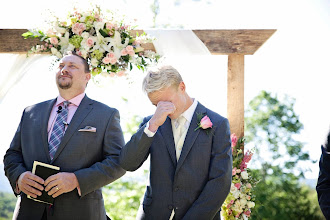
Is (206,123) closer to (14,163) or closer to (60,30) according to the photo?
(14,163)

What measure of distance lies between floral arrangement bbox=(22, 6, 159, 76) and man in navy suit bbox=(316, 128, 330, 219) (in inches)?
94.2

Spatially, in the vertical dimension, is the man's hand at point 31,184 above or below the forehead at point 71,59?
below

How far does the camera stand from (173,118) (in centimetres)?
331

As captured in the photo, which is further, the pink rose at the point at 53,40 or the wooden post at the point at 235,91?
the wooden post at the point at 235,91

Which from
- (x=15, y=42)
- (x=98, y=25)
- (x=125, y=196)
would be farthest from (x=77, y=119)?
(x=125, y=196)

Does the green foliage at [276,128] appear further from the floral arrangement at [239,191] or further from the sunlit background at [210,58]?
the floral arrangement at [239,191]

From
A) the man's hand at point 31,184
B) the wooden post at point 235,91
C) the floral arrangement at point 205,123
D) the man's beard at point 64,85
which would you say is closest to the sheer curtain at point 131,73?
the wooden post at point 235,91

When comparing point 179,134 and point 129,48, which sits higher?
point 129,48

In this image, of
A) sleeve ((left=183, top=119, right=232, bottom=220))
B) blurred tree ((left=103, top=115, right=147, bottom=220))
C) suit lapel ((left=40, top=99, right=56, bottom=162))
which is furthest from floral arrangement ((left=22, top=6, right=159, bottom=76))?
blurred tree ((left=103, top=115, right=147, bottom=220))

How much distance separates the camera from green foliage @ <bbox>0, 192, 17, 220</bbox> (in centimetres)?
1398

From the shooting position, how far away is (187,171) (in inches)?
124

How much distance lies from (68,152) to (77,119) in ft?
0.93

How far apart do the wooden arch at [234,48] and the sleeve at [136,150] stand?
1910 mm

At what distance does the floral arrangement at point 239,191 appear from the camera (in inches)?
186
